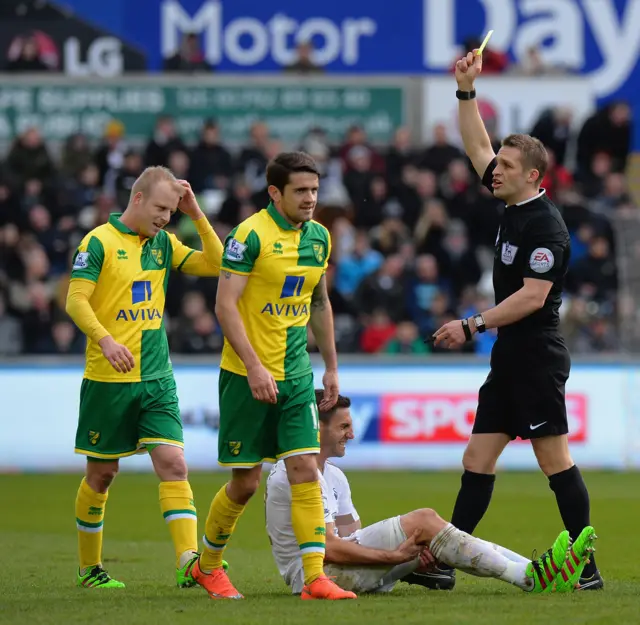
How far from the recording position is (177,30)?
79.1 ft

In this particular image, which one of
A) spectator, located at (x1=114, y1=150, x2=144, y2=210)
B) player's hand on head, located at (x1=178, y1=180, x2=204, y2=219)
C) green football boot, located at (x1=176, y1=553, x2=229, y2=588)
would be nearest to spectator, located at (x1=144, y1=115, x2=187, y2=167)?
spectator, located at (x1=114, y1=150, x2=144, y2=210)

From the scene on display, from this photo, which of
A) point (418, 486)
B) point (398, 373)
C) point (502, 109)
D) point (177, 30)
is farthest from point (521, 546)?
point (177, 30)

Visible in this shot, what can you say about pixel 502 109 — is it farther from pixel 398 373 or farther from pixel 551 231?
pixel 551 231

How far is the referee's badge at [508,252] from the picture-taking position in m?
7.64

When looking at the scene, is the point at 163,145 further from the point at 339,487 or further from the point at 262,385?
the point at 262,385

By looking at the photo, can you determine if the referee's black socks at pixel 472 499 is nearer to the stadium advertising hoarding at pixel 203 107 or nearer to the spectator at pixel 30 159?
the spectator at pixel 30 159

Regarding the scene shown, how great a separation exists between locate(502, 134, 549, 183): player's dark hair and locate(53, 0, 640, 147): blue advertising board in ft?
54.8

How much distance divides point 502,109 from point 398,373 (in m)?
6.98

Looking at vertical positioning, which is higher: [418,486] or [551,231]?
[551,231]

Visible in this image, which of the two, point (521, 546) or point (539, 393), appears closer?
point (539, 393)

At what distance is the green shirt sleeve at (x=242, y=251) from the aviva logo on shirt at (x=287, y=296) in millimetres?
217

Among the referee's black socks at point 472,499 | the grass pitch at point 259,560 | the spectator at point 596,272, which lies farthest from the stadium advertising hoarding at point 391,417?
the referee's black socks at point 472,499

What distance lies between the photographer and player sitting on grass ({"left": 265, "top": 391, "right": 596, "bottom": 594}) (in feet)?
23.5

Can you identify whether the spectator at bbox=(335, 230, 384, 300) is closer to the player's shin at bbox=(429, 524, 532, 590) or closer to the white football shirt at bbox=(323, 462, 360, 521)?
the white football shirt at bbox=(323, 462, 360, 521)
